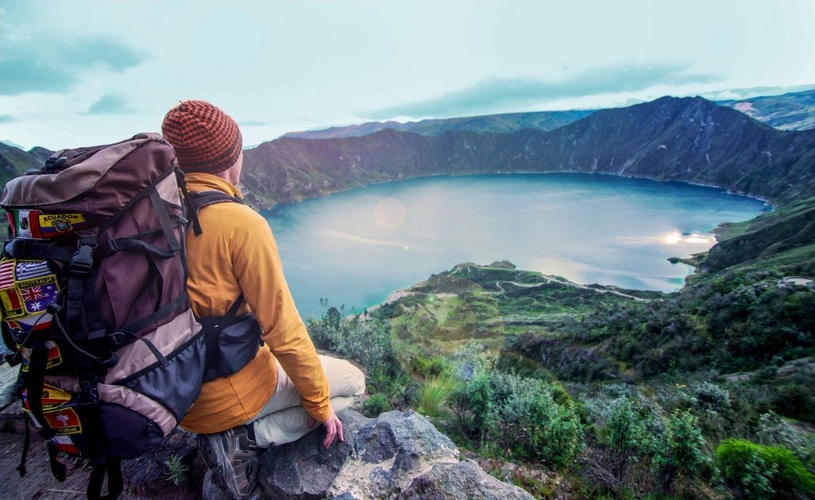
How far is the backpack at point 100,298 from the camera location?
1.09 m

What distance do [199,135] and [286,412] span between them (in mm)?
1467

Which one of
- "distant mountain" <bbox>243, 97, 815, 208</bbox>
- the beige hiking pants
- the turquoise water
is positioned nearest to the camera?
the beige hiking pants

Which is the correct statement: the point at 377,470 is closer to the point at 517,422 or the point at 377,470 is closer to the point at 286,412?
the point at 286,412

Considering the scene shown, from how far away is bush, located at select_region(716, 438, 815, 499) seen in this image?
225 cm

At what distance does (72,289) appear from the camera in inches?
42.2

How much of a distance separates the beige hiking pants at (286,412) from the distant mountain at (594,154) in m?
92.5

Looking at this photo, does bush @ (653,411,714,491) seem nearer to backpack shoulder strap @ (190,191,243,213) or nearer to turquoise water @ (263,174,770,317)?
backpack shoulder strap @ (190,191,243,213)

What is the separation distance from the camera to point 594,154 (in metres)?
130

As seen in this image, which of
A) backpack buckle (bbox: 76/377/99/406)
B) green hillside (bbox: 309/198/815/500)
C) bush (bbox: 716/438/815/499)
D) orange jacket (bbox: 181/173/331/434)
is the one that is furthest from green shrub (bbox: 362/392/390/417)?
bush (bbox: 716/438/815/499)

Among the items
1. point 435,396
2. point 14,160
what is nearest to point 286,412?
point 435,396

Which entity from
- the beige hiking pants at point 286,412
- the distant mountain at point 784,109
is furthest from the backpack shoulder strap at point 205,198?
the distant mountain at point 784,109

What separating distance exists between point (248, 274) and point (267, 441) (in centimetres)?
101

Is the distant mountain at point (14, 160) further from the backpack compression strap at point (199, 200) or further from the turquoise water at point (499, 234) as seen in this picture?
the backpack compression strap at point (199, 200)

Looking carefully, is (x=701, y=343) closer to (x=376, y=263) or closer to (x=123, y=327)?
(x=123, y=327)
